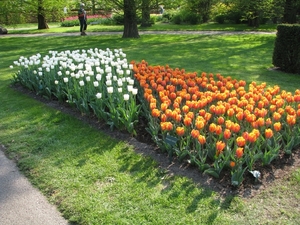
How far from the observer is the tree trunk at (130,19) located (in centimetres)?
1708

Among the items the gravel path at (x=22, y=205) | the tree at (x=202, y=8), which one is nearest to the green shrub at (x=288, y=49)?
the gravel path at (x=22, y=205)

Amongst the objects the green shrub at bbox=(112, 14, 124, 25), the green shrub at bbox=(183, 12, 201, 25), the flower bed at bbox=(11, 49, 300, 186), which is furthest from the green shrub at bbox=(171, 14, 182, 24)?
the flower bed at bbox=(11, 49, 300, 186)

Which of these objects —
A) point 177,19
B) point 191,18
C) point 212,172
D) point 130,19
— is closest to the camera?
point 212,172

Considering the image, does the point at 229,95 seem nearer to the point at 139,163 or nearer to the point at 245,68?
the point at 139,163

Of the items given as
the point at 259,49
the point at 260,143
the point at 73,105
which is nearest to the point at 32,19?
the point at 259,49

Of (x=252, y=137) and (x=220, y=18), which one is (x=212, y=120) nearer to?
(x=252, y=137)

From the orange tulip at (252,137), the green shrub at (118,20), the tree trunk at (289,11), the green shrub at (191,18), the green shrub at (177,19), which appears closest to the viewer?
the orange tulip at (252,137)

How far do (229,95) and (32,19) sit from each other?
1794 inches

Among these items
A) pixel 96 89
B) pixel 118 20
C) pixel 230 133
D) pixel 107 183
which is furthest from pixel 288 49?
pixel 118 20

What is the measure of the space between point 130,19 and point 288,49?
1095 centimetres

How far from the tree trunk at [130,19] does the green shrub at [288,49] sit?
380 inches

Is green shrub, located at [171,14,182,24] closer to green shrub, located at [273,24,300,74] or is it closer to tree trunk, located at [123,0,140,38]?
tree trunk, located at [123,0,140,38]

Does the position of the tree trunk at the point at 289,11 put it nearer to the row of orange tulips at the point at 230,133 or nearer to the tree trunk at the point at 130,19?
the tree trunk at the point at 130,19

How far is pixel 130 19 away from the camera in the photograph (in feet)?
59.8
